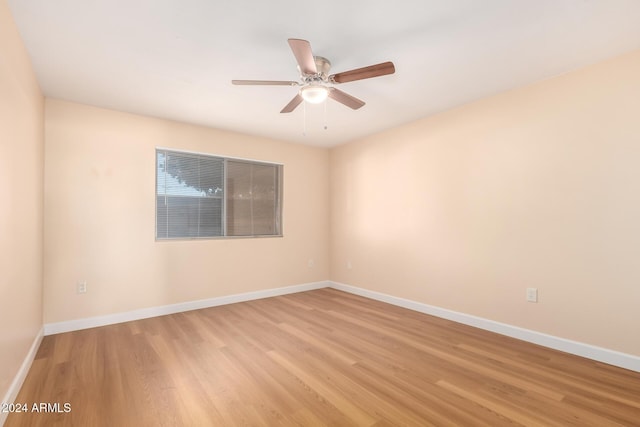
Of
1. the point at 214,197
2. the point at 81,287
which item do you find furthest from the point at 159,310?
the point at 214,197

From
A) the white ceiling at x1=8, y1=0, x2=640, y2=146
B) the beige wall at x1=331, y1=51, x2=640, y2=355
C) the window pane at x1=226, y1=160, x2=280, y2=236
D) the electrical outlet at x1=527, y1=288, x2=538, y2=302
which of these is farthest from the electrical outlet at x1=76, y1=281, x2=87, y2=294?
the electrical outlet at x1=527, y1=288, x2=538, y2=302

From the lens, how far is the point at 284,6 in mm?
1776

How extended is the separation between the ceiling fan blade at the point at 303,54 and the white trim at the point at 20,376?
2.63m

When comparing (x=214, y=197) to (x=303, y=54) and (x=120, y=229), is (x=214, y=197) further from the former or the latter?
(x=303, y=54)

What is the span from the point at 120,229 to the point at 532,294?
4.36m

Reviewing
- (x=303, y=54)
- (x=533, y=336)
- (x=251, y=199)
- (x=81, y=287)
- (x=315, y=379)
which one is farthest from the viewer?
(x=251, y=199)

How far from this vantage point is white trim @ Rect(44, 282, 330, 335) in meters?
3.02

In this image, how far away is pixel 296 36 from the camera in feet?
6.73

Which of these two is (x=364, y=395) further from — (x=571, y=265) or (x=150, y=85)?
(x=150, y=85)

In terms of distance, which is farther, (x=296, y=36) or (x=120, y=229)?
(x=120, y=229)

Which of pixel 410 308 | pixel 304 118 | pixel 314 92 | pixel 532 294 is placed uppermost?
pixel 304 118

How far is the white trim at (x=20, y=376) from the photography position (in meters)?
1.71

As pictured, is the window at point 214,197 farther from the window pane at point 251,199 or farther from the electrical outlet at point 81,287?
the electrical outlet at point 81,287

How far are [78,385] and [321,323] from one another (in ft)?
6.88
